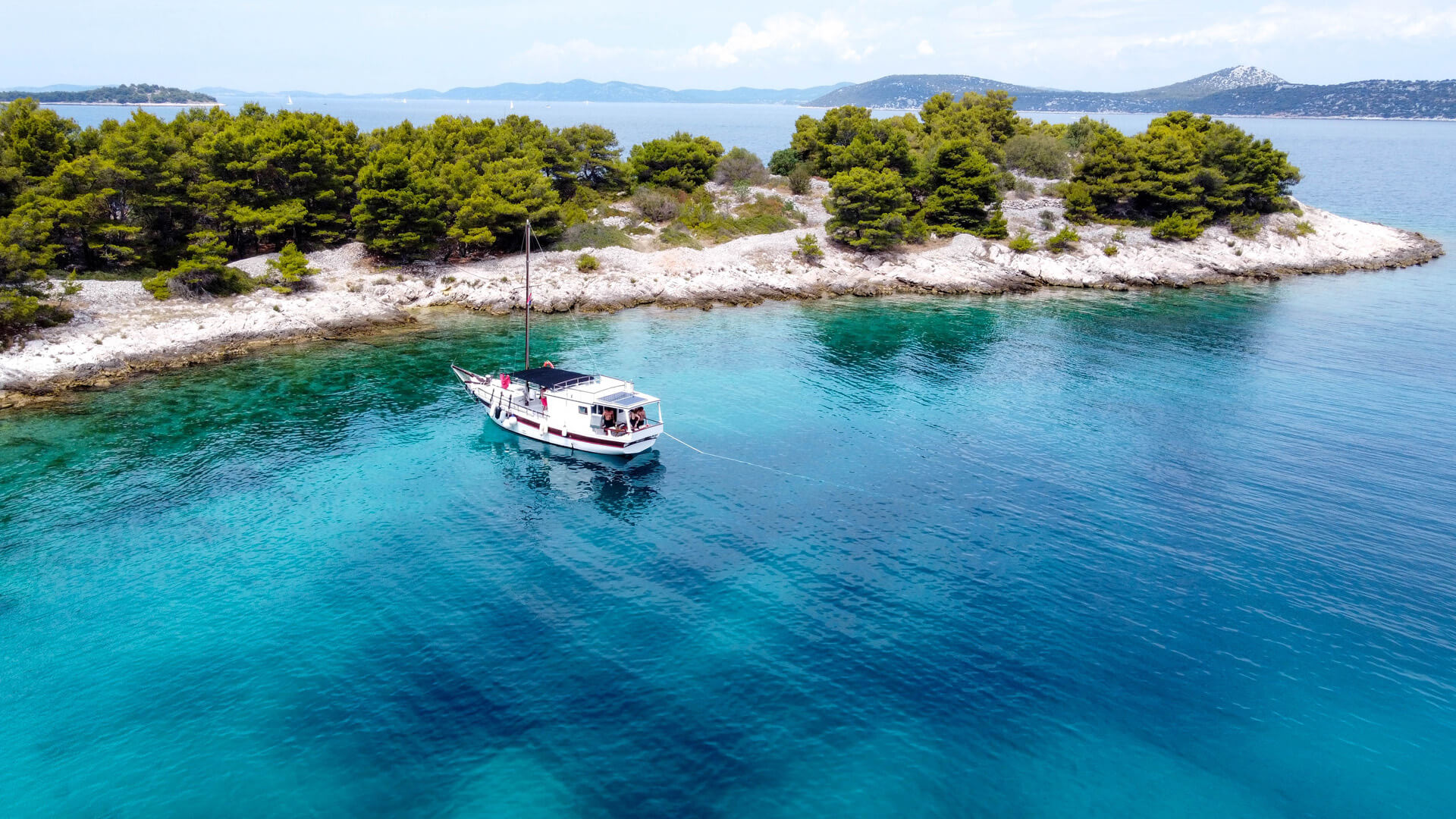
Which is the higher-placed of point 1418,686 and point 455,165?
point 455,165

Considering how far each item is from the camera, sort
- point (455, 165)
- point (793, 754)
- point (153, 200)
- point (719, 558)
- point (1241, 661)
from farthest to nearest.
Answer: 1. point (455, 165)
2. point (153, 200)
3. point (719, 558)
4. point (1241, 661)
5. point (793, 754)

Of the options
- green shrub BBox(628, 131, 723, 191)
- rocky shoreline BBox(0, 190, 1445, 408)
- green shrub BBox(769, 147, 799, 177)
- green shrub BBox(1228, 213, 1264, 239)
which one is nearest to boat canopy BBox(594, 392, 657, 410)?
rocky shoreline BBox(0, 190, 1445, 408)

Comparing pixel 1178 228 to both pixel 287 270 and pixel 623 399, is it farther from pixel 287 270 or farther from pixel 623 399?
pixel 287 270

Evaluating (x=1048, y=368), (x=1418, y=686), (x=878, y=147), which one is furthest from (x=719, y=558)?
(x=878, y=147)

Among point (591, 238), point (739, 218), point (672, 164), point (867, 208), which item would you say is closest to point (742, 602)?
point (591, 238)

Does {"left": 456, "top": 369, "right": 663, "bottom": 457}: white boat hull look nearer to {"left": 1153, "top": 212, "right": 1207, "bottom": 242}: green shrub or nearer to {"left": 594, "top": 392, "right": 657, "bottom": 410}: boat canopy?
{"left": 594, "top": 392, "right": 657, "bottom": 410}: boat canopy

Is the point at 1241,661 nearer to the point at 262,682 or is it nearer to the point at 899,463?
the point at 899,463
